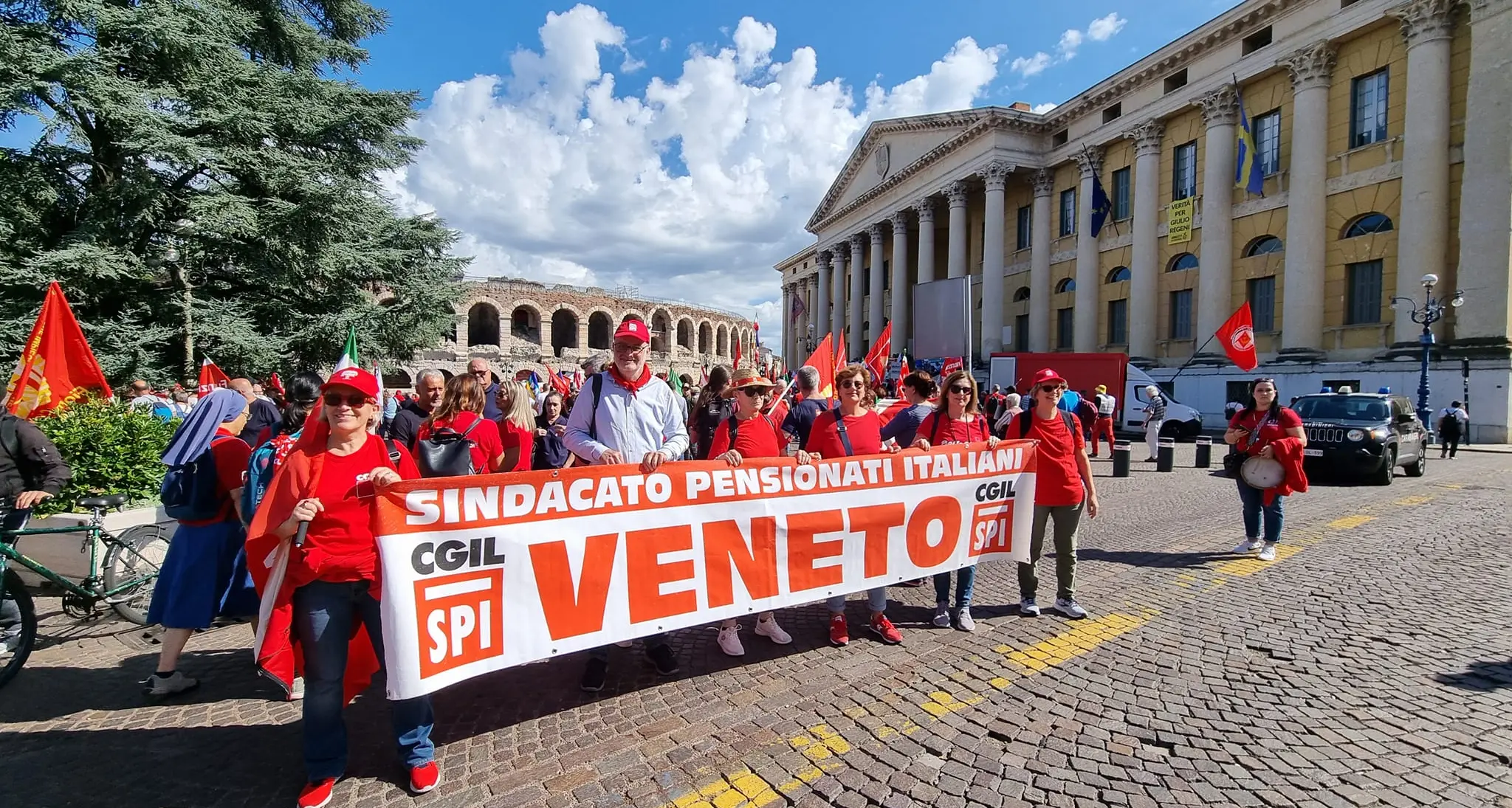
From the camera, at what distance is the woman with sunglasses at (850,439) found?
4457 millimetres

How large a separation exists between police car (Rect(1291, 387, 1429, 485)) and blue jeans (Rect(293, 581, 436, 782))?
1282cm

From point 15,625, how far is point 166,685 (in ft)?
3.98

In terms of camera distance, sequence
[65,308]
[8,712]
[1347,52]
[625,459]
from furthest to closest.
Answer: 1. [1347,52]
2. [65,308]
3. [625,459]
4. [8,712]

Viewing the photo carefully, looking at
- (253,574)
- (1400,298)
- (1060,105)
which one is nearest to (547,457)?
(253,574)

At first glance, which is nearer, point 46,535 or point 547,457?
point 46,535

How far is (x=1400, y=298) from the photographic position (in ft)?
66.5

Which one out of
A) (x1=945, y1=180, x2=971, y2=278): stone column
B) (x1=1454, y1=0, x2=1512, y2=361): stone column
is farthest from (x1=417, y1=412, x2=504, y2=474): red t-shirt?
(x1=945, y1=180, x2=971, y2=278): stone column

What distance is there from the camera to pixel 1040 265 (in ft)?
112

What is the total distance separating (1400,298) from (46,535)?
29.8 metres

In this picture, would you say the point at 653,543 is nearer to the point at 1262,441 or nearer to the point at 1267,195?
the point at 1262,441

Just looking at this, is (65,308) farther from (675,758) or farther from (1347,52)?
(1347,52)

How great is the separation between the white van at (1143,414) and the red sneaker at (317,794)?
23.0m

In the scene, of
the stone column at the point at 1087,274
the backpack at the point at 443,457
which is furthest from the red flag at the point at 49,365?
the stone column at the point at 1087,274

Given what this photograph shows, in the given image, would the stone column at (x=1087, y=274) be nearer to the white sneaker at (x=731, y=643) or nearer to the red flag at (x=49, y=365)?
the white sneaker at (x=731, y=643)
